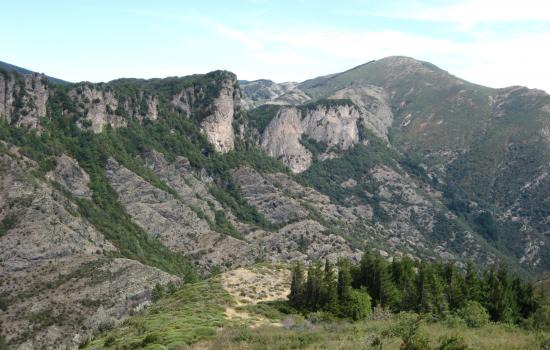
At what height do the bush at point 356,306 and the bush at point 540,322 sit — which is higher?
the bush at point 540,322

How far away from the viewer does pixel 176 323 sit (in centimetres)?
6019

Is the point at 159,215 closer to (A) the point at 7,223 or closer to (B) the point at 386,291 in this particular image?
(A) the point at 7,223

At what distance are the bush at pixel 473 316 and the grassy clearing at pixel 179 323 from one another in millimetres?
26613

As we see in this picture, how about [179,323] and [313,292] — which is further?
[313,292]

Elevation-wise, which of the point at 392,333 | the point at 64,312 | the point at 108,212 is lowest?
the point at 64,312

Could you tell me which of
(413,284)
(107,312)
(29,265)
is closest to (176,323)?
(413,284)

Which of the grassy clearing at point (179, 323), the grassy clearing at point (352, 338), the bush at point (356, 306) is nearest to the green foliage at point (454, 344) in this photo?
the grassy clearing at point (352, 338)


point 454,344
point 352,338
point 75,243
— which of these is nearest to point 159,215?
point 75,243

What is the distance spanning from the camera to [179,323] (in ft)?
196

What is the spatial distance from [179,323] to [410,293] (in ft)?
117

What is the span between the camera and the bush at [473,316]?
206 feet

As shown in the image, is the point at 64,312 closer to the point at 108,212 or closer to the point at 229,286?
the point at 229,286

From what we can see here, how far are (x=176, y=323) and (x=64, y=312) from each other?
2642 inches

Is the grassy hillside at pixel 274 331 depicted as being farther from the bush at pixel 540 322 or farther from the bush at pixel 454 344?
the bush at pixel 540 322
